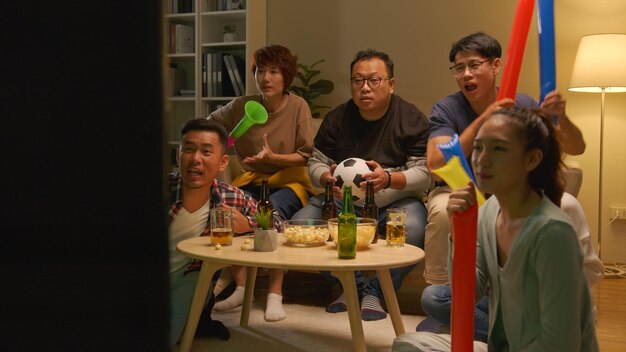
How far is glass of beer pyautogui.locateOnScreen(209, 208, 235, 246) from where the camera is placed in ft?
6.36

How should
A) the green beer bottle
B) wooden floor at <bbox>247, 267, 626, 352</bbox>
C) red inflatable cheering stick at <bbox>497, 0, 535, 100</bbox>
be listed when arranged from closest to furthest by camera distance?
1. red inflatable cheering stick at <bbox>497, 0, 535, 100</bbox>
2. the green beer bottle
3. wooden floor at <bbox>247, 267, 626, 352</bbox>

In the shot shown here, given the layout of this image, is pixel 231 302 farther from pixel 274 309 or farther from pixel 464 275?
pixel 464 275

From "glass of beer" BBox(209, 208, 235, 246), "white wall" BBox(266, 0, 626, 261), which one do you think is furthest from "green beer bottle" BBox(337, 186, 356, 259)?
"white wall" BBox(266, 0, 626, 261)

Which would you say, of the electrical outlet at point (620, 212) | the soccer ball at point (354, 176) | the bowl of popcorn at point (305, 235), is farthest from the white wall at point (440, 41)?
the bowl of popcorn at point (305, 235)

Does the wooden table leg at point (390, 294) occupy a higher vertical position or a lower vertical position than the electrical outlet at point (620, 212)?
lower

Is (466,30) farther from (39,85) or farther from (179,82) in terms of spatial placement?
(39,85)

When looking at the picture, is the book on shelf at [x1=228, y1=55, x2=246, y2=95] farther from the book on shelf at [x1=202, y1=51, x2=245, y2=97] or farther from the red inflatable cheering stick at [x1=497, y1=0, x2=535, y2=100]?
the red inflatable cheering stick at [x1=497, y1=0, x2=535, y2=100]

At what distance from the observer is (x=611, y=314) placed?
2.52m

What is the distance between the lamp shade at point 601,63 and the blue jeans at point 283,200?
1538mm

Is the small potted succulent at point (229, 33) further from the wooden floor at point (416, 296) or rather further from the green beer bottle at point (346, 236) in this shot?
the green beer bottle at point (346, 236)

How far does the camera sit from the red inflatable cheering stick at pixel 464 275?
49.0 inches

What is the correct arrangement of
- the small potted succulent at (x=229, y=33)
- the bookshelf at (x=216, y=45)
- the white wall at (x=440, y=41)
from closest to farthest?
the white wall at (x=440, y=41) → the bookshelf at (x=216, y=45) → the small potted succulent at (x=229, y=33)

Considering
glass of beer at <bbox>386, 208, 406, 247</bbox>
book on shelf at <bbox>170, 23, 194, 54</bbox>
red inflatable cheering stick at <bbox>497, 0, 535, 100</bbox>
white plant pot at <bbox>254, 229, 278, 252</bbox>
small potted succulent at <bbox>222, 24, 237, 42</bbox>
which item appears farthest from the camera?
book on shelf at <bbox>170, 23, 194, 54</bbox>

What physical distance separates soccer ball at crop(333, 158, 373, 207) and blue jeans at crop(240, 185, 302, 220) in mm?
328
